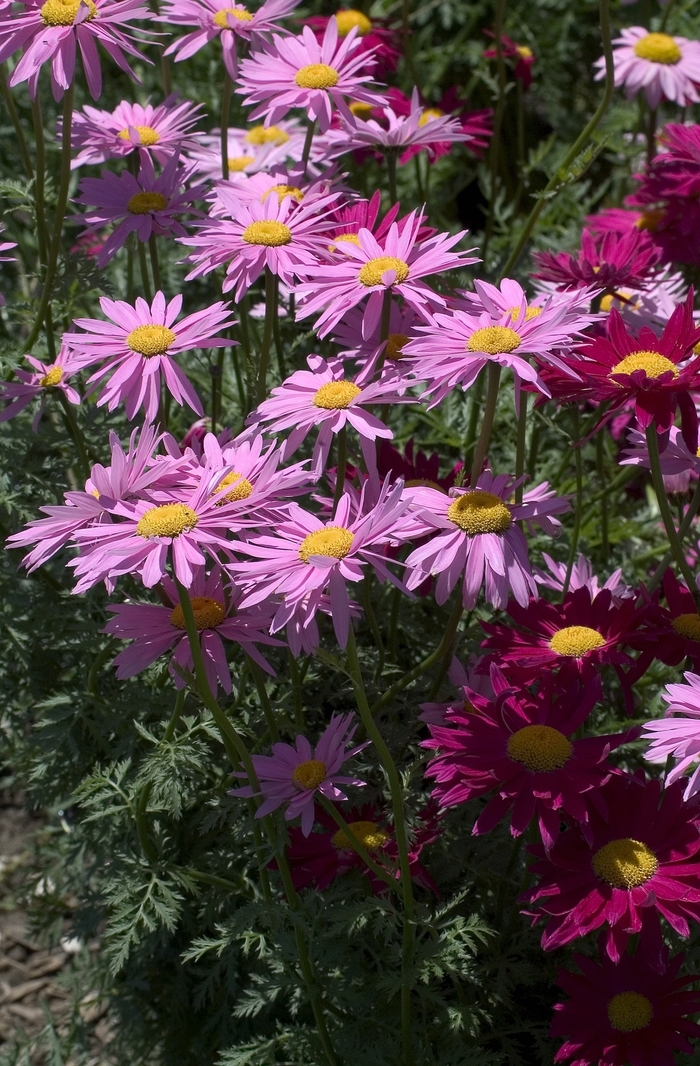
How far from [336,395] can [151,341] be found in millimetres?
218

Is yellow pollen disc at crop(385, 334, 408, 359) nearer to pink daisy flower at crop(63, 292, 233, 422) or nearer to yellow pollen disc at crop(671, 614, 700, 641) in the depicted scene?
pink daisy flower at crop(63, 292, 233, 422)

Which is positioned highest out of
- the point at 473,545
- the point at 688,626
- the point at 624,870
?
the point at 473,545

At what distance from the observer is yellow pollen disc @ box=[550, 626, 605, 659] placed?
1.18 metres

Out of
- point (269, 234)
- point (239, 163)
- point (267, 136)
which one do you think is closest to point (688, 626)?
point (269, 234)

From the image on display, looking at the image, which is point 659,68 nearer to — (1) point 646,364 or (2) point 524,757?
(1) point 646,364

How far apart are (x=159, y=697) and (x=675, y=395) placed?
0.72 meters

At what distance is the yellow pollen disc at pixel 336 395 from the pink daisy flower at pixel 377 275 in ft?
0.19

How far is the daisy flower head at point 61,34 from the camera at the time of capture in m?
1.24

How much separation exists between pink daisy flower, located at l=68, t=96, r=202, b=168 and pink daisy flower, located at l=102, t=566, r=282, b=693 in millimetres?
747

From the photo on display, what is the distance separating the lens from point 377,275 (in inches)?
45.6

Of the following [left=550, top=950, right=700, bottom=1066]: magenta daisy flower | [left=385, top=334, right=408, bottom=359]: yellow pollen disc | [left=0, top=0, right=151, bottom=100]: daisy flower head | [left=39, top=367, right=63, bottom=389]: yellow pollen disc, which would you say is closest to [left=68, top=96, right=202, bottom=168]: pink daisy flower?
[left=0, top=0, right=151, bottom=100]: daisy flower head

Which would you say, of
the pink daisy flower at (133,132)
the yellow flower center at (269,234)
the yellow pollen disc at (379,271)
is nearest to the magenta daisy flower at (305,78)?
the pink daisy flower at (133,132)

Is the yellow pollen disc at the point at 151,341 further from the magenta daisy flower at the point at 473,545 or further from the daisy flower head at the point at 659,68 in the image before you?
the daisy flower head at the point at 659,68

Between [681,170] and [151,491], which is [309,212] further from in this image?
[681,170]
